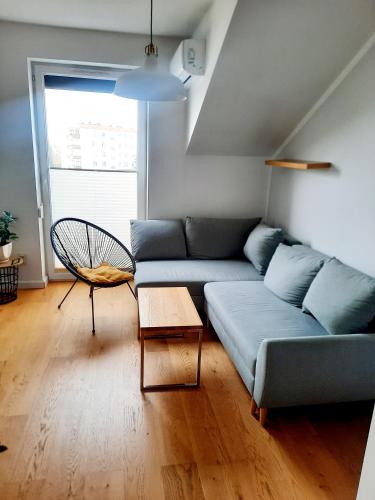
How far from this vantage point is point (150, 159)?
3.69 m

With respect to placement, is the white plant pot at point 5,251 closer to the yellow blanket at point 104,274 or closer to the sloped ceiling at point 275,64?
the yellow blanket at point 104,274

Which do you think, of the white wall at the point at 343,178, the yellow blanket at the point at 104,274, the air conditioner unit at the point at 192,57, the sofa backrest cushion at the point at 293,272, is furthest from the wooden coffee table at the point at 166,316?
the air conditioner unit at the point at 192,57

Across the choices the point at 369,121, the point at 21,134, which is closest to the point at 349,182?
the point at 369,121

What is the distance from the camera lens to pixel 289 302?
260 cm

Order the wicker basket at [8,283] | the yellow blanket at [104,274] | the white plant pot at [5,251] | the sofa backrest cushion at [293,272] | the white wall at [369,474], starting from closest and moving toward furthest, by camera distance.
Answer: the white wall at [369,474] → the sofa backrest cushion at [293,272] → the yellow blanket at [104,274] → the white plant pot at [5,251] → the wicker basket at [8,283]

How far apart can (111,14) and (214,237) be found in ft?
6.78

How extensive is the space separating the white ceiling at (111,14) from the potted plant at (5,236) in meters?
1.68

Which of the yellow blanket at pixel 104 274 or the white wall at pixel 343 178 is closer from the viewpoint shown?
the white wall at pixel 343 178

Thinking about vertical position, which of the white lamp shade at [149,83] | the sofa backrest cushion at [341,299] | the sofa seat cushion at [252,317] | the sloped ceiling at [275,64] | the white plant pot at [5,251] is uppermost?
the sloped ceiling at [275,64]

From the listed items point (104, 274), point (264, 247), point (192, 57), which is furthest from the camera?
point (264, 247)

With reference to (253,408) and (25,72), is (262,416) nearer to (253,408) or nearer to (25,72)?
(253,408)

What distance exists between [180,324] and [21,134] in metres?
2.45

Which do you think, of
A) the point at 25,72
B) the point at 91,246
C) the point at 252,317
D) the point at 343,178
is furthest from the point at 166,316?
the point at 25,72

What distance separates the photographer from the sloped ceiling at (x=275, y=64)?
7.21ft
